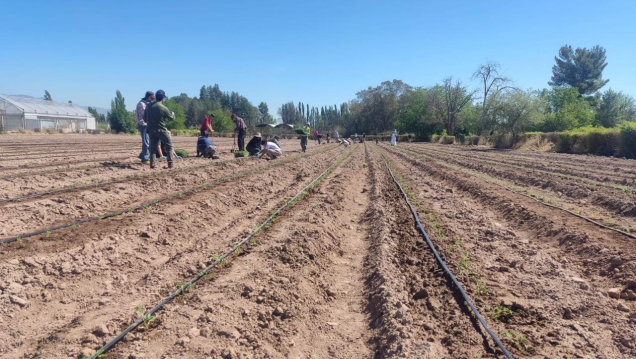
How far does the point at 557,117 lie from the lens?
43.3 m

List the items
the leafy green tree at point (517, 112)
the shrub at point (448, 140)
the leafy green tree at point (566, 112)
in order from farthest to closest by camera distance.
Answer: the shrub at point (448, 140) < the leafy green tree at point (566, 112) < the leafy green tree at point (517, 112)

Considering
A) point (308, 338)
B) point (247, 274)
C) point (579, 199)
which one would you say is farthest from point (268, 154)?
point (308, 338)

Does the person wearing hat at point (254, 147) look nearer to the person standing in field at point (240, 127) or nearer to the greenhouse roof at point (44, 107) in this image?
the person standing in field at point (240, 127)

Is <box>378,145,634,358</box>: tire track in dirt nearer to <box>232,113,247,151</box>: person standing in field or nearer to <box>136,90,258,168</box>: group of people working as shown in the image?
<box>136,90,258,168</box>: group of people working

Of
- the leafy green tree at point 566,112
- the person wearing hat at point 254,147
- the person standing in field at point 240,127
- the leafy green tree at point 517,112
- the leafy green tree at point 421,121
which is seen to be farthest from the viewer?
the leafy green tree at point 421,121

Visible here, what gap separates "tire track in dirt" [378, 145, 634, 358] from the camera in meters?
3.15

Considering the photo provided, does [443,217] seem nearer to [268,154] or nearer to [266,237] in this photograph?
[266,237]

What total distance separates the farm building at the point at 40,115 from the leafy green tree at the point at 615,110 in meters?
75.8

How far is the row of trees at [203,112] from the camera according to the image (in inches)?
2581

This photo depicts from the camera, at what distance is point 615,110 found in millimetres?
56719

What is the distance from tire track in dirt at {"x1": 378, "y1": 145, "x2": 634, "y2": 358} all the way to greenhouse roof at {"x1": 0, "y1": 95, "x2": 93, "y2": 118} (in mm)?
62839

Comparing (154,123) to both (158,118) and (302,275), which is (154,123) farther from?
(302,275)

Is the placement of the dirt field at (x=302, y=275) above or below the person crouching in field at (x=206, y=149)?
below

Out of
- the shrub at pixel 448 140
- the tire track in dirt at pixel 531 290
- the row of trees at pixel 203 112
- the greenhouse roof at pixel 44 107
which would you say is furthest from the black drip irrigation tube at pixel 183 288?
the greenhouse roof at pixel 44 107
